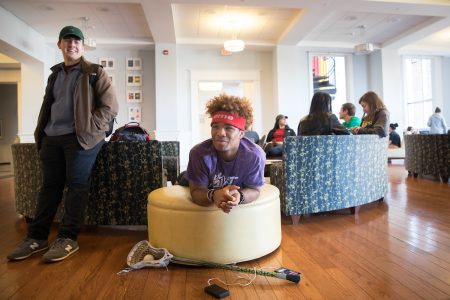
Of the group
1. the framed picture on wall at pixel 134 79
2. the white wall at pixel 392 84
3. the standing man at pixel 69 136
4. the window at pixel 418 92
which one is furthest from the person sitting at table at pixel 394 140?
the standing man at pixel 69 136

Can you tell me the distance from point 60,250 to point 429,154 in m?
4.83

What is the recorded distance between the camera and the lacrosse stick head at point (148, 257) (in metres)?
1.64

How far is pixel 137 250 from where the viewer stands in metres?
1.80

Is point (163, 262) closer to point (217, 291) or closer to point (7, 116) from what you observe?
point (217, 291)

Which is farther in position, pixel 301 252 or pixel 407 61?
pixel 407 61

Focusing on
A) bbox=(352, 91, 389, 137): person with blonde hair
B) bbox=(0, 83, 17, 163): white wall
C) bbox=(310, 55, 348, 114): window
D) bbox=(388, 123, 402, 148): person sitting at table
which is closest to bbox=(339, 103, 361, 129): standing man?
bbox=(352, 91, 389, 137): person with blonde hair

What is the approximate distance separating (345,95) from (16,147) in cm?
765

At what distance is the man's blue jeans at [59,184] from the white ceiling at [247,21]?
366 centimetres

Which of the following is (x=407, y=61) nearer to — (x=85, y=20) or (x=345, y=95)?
(x=345, y=95)

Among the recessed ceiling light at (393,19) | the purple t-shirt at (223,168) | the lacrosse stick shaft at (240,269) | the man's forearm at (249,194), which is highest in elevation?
the recessed ceiling light at (393,19)

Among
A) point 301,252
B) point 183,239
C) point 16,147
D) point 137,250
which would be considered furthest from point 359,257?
point 16,147

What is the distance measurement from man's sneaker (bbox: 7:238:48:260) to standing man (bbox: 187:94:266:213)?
1073mm

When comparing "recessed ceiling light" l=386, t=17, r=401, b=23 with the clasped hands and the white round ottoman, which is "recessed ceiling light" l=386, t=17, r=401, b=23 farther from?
the clasped hands

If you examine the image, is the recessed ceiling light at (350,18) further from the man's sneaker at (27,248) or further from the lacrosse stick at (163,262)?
the man's sneaker at (27,248)
